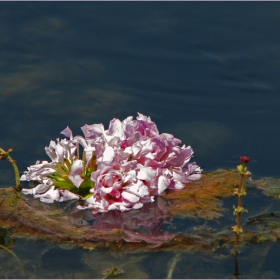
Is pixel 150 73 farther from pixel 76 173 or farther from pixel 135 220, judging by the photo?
pixel 135 220

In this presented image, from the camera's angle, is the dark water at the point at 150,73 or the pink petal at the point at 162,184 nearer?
the pink petal at the point at 162,184

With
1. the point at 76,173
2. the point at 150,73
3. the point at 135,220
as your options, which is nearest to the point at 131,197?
the point at 135,220

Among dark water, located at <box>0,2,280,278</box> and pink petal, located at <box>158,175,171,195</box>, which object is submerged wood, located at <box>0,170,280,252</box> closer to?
pink petal, located at <box>158,175,171,195</box>

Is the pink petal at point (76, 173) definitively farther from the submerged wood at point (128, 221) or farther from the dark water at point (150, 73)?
the dark water at point (150, 73)

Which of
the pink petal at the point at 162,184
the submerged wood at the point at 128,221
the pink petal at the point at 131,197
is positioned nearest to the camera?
the submerged wood at the point at 128,221

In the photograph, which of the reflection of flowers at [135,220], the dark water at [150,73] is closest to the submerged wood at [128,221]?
the reflection of flowers at [135,220]

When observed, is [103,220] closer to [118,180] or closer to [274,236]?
[118,180]

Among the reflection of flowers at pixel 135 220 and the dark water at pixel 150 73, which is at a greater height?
the dark water at pixel 150 73
